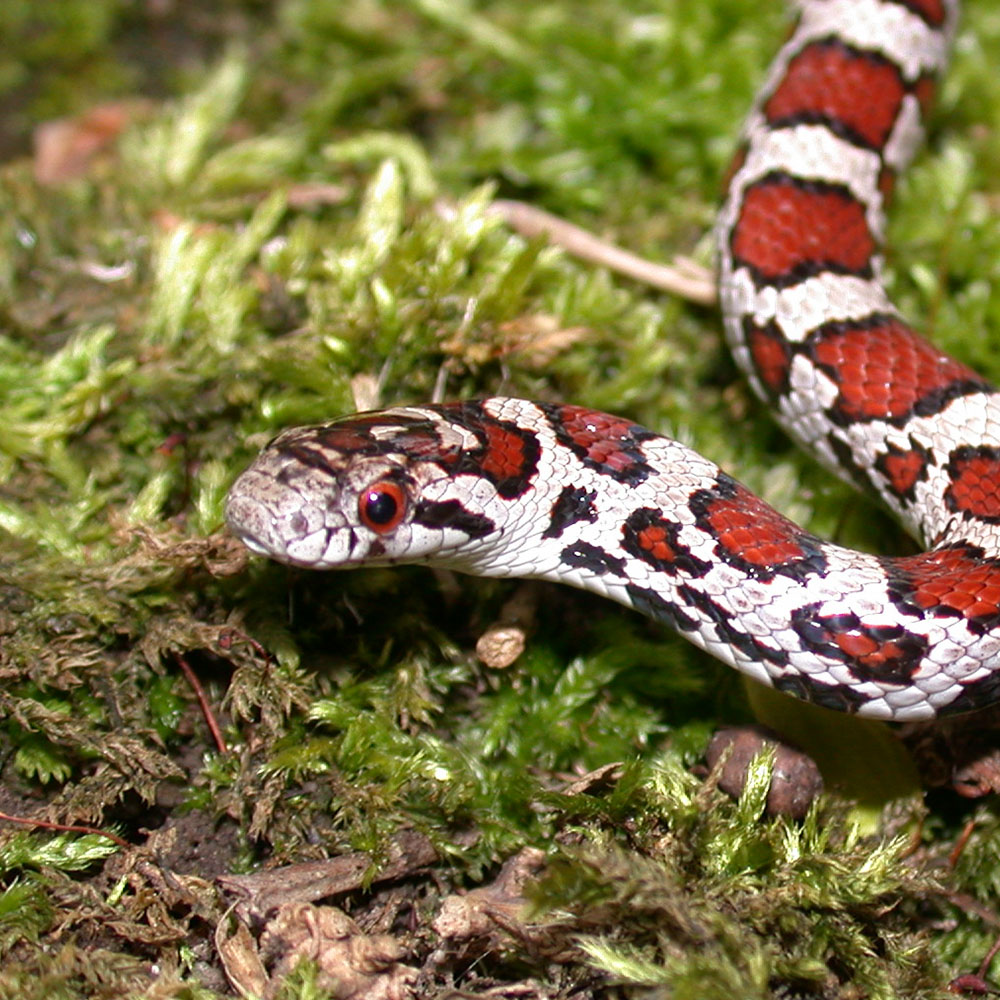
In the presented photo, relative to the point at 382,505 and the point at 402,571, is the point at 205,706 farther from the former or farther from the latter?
the point at 382,505

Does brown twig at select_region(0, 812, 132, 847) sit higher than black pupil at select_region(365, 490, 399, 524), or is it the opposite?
black pupil at select_region(365, 490, 399, 524)

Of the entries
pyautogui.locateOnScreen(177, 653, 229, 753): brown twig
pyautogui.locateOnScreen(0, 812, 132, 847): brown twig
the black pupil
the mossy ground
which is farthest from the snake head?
pyautogui.locateOnScreen(0, 812, 132, 847): brown twig

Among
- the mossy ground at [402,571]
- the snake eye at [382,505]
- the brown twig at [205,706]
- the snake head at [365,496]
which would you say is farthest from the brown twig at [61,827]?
the snake eye at [382,505]

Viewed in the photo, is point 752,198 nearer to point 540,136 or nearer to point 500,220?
point 500,220

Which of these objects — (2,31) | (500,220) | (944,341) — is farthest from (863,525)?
(2,31)

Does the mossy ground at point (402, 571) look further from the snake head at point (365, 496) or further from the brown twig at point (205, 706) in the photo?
the snake head at point (365, 496)

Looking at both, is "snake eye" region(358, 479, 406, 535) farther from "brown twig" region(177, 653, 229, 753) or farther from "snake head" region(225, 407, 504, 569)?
"brown twig" region(177, 653, 229, 753)
